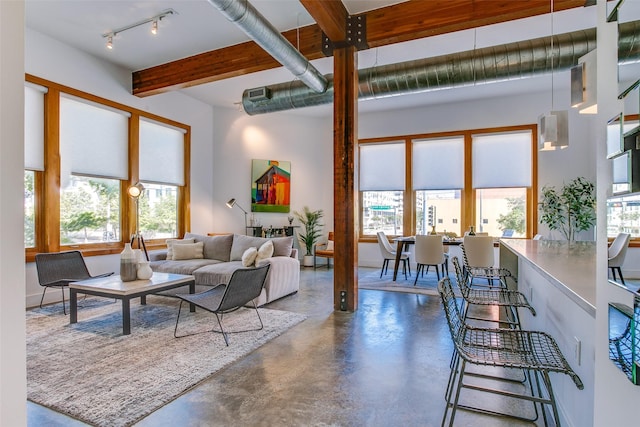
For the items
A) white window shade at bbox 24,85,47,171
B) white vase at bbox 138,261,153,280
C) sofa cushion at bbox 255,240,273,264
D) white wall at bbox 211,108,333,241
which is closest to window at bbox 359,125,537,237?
white wall at bbox 211,108,333,241

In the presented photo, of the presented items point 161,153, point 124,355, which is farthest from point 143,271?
point 161,153

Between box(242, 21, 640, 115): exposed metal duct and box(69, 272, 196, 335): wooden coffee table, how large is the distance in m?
3.40

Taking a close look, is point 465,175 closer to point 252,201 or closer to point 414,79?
point 414,79

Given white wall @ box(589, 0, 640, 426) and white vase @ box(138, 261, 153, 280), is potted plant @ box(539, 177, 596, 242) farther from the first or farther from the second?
white vase @ box(138, 261, 153, 280)

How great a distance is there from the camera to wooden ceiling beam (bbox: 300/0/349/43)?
3525 millimetres

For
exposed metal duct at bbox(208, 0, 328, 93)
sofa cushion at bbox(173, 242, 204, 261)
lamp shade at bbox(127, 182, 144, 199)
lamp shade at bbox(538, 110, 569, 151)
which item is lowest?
sofa cushion at bbox(173, 242, 204, 261)

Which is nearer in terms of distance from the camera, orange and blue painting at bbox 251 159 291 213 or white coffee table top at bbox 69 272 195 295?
white coffee table top at bbox 69 272 195 295

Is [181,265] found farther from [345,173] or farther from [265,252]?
[345,173]

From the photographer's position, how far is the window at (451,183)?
6988mm

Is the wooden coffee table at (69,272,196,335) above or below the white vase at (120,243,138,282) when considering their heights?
below

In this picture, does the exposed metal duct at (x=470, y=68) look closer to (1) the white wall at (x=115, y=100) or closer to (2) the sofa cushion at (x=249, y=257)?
(2) the sofa cushion at (x=249, y=257)

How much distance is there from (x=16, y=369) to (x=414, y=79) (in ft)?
16.0

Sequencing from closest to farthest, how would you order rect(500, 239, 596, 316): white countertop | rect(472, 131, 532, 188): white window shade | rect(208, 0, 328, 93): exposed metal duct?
rect(500, 239, 596, 316): white countertop < rect(208, 0, 328, 93): exposed metal duct < rect(472, 131, 532, 188): white window shade

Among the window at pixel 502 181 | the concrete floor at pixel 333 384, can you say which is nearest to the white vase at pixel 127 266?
the concrete floor at pixel 333 384
